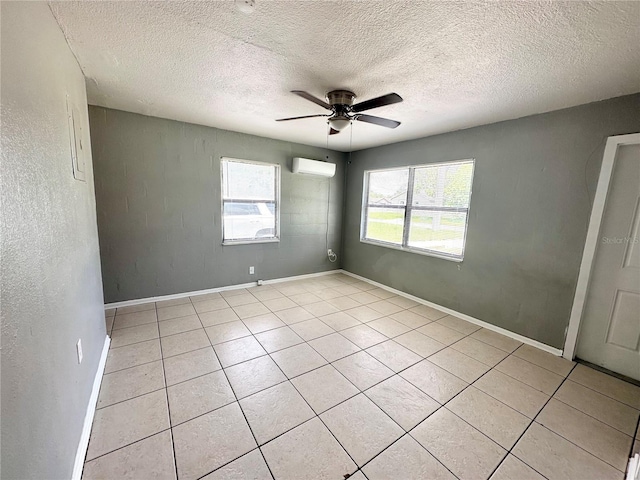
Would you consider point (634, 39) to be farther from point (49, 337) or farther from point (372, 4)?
point (49, 337)

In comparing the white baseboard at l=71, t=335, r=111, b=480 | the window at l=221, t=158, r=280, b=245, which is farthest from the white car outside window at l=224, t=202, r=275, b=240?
the white baseboard at l=71, t=335, r=111, b=480

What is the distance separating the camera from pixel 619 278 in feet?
7.27

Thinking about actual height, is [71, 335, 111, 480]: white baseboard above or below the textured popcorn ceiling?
below

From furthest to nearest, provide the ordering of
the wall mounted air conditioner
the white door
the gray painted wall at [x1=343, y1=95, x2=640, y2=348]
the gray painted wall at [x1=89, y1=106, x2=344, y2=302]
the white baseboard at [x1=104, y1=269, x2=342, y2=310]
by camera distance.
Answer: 1. the wall mounted air conditioner
2. the white baseboard at [x1=104, y1=269, x2=342, y2=310]
3. the gray painted wall at [x1=89, y1=106, x2=344, y2=302]
4. the gray painted wall at [x1=343, y1=95, x2=640, y2=348]
5. the white door

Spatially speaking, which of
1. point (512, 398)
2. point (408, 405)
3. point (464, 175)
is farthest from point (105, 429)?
point (464, 175)

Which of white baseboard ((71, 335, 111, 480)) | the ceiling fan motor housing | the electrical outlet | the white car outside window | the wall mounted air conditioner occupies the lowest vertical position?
white baseboard ((71, 335, 111, 480))

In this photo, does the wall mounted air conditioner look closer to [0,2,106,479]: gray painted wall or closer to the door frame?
[0,2,106,479]: gray painted wall

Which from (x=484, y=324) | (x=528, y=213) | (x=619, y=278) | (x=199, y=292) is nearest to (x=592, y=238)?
(x=619, y=278)

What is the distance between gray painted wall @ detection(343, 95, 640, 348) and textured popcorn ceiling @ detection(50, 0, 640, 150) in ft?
0.73

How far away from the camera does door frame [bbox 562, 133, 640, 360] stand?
7.10 feet

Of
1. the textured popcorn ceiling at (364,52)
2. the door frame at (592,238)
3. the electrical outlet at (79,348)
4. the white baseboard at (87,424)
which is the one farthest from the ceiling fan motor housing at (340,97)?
the white baseboard at (87,424)

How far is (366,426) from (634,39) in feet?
9.10

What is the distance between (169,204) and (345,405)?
314cm

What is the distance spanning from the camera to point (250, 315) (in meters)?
3.15
